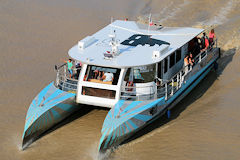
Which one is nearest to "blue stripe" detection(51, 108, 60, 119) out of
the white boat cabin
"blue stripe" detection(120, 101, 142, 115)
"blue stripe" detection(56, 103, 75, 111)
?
"blue stripe" detection(56, 103, 75, 111)

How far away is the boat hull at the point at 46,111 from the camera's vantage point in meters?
14.4

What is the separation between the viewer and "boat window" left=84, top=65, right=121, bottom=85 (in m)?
15.0

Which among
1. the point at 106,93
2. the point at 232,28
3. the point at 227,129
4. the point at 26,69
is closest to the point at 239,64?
the point at 232,28

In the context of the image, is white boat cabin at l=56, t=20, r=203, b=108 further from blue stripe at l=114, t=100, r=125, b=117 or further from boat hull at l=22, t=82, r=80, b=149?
boat hull at l=22, t=82, r=80, b=149

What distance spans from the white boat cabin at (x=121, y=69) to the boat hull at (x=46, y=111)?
0.50 meters

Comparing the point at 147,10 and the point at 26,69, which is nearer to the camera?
the point at 26,69

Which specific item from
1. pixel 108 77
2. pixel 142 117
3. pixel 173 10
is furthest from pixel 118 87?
pixel 173 10

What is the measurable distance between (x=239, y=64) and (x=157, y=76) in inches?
231

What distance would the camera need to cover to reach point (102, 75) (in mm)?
15320

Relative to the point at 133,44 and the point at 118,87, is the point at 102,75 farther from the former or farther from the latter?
the point at 133,44

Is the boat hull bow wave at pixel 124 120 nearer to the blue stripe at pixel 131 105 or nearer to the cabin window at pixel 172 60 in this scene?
the blue stripe at pixel 131 105

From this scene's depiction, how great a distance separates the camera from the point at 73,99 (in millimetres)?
15336

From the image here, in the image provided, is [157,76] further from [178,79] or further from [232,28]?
[232,28]

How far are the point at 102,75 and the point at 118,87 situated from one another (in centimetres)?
88
